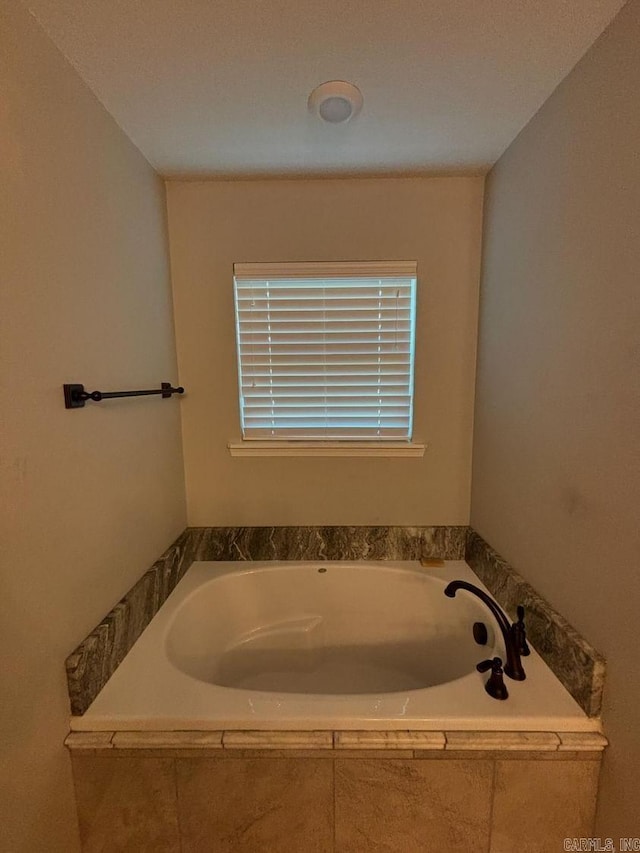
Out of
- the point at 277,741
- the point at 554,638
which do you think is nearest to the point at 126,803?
the point at 277,741

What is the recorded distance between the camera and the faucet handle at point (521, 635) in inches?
48.0

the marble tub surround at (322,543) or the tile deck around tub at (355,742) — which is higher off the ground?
the marble tub surround at (322,543)

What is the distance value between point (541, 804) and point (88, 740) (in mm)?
1206

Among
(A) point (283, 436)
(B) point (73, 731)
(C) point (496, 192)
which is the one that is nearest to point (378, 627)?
Answer: (A) point (283, 436)

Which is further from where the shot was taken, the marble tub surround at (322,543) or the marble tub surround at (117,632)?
the marble tub surround at (322,543)

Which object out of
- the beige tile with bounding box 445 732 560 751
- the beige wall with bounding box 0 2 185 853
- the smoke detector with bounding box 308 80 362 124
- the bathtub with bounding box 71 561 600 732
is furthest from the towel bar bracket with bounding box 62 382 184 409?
the beige tile with bounding box 445 732 560 751

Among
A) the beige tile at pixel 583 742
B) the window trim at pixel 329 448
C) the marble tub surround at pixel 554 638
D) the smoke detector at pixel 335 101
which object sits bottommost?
the beige tile at pixel 583 742

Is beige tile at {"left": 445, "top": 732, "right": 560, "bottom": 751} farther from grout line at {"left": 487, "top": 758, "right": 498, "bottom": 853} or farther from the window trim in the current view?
the window trim

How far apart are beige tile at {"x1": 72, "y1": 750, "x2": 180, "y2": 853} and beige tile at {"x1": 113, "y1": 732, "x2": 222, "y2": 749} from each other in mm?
38

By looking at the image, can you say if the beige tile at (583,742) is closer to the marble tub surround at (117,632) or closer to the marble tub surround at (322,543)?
the marble tub surround at (322,543)

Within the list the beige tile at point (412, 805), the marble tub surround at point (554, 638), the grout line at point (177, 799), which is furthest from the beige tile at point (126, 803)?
the marble tub surround at point (554, 638)

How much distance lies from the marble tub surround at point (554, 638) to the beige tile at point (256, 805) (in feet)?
2.31

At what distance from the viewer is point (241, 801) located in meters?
1.05

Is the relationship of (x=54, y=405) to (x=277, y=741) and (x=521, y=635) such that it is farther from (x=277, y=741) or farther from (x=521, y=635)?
(x=521, y=635)
